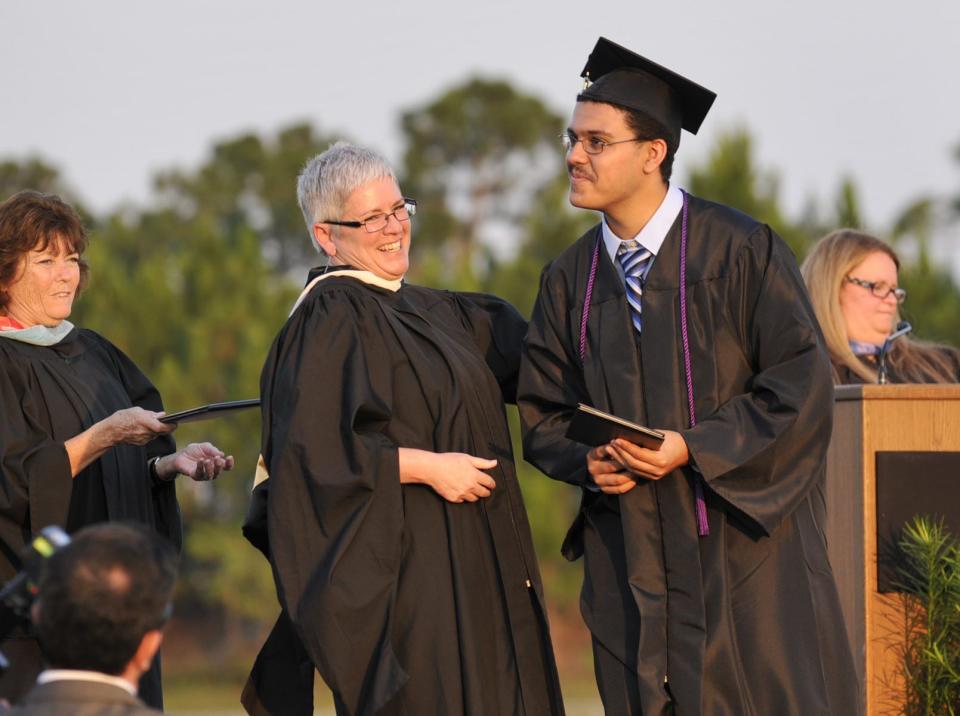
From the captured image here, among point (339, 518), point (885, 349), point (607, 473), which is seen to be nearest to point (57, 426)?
point (339, 518)

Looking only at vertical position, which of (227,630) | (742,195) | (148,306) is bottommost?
(227,630)

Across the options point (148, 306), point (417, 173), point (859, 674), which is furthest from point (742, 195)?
point (417, 173)

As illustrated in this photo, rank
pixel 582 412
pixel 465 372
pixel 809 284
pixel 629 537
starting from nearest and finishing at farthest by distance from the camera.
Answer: pixel 582 412, pixel 629 537, pixel 465 372, pixel 809 284

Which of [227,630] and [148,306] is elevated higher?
[148,306]

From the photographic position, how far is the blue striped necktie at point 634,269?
4984 millimetres

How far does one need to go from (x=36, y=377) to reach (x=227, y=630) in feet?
79.5

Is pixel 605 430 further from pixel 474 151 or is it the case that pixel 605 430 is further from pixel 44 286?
pixel 474 151

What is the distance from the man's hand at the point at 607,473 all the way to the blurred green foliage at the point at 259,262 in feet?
43.9

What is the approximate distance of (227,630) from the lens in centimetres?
2909

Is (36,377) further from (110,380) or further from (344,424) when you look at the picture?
(344,424)

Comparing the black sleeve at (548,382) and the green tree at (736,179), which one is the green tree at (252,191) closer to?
the green tree at (736,179)

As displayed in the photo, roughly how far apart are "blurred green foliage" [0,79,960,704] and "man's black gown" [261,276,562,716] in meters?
13.1

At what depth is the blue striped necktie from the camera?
16.4ft

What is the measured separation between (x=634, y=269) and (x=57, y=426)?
1.99m
